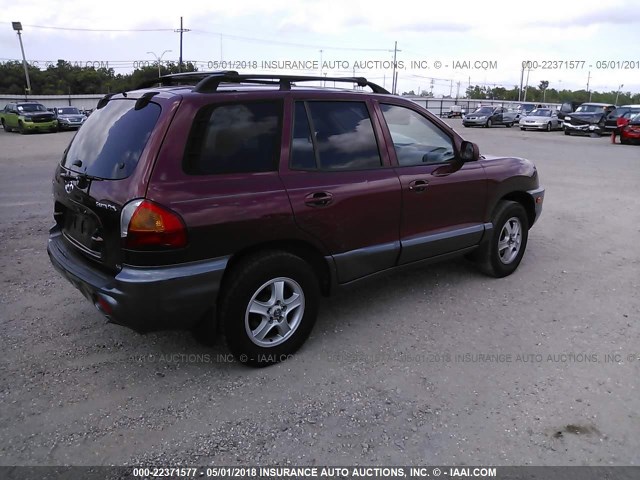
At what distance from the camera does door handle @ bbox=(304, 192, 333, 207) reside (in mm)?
3314

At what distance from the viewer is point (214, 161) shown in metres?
3.02

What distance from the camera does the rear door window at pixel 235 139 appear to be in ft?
9.76

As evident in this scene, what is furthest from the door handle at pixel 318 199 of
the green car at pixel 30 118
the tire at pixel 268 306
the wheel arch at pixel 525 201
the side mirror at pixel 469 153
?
the green car at pixel 30 118

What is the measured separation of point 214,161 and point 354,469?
1879 mm

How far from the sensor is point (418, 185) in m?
3.96

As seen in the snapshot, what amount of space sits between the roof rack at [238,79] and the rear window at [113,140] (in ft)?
1.19

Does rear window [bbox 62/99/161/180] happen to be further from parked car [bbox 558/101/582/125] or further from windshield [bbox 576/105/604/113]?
parked car [bbox 558/101/582/125]

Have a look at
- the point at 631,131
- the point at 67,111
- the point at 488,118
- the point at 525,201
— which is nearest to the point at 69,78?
the point at 67,111

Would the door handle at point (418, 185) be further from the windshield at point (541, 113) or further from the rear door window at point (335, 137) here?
the windshield at point (541, 113)

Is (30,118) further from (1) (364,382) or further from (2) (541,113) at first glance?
(2) (541,113)

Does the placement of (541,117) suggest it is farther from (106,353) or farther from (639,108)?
(106,353)

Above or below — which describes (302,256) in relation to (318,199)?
below

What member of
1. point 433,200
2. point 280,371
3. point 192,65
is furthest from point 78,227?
point 192,65

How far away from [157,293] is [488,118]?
3499cm
